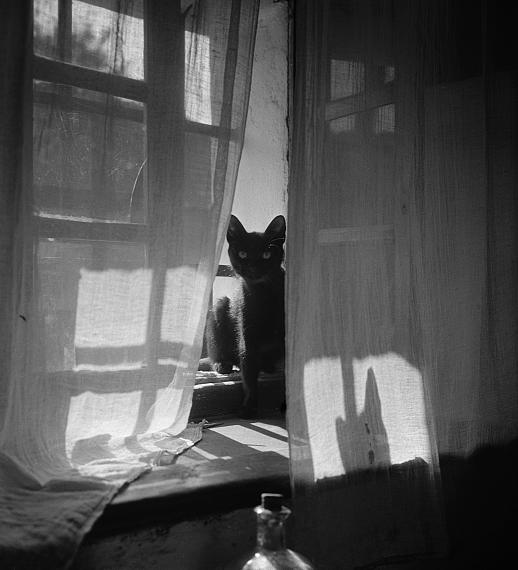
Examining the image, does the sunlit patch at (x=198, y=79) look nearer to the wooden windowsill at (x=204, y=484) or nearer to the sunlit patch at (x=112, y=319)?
the sunlit patch at (x=112, y=319)

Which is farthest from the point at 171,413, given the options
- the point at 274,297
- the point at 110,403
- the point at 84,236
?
the point at 274,297

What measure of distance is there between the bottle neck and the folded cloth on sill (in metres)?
0.22

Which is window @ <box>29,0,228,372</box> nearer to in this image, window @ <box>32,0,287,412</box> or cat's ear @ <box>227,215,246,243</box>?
window @ <box>32,0,287,412</box>

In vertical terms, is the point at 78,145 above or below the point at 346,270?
above

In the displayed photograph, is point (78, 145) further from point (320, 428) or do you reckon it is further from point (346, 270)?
Result: point (320, 428)

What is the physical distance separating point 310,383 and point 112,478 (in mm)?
352

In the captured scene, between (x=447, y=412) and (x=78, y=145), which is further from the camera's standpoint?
(x=447, y=412)

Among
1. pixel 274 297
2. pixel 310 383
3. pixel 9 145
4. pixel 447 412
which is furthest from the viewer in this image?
pixel 274 297

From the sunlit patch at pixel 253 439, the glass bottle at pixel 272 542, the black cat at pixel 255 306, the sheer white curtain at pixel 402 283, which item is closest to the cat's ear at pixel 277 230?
the black cat at pixel 255 306

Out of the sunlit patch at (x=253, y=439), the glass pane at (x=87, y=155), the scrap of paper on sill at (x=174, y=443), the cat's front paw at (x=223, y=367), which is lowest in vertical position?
the sunlit patch at (x=253, y=439)

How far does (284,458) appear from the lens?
1117 mm

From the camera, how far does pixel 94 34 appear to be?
36.2 inches

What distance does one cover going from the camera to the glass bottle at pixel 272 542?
2.62 ft

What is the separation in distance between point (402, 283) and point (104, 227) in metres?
0.55
